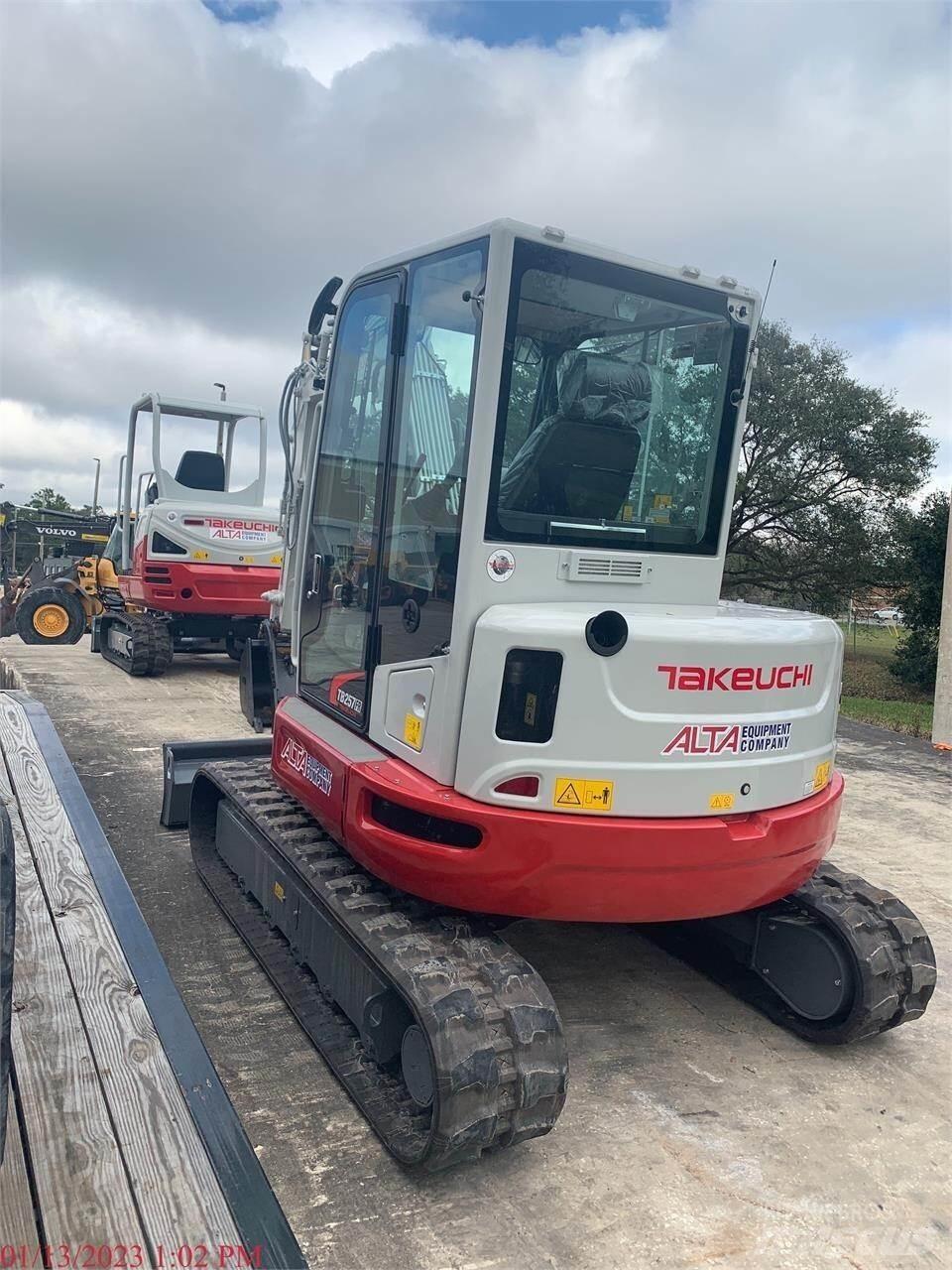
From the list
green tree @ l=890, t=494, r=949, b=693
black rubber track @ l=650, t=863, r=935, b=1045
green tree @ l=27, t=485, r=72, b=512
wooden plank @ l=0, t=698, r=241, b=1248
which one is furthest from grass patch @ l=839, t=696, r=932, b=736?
green tree @ l=27, t=485, r=72, b=512

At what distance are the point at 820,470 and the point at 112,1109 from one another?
61.4ft

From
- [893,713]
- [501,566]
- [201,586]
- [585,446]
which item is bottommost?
[893,713]

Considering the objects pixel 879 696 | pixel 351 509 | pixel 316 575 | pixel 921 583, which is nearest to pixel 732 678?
pixel 351 509

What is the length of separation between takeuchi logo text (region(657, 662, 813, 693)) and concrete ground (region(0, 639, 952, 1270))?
141 centimetres

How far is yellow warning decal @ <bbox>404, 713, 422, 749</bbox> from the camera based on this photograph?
10.2ft

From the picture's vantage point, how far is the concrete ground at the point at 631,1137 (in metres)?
2.59

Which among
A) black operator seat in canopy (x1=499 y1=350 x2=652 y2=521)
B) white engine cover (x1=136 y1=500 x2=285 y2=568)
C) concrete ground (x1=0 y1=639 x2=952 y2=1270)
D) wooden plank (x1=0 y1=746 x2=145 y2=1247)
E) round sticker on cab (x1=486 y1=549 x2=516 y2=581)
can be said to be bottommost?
concrete ground (x1=0 y1=639 x2=952 y2=1270)

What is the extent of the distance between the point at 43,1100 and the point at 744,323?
10.5 ft

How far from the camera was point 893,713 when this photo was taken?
1418 centimetres

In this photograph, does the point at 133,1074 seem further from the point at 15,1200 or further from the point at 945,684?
the point at 945,684

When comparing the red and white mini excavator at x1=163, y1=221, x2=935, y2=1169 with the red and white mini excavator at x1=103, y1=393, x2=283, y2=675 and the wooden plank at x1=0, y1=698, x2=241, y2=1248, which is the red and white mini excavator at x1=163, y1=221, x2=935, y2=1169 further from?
the red and white mini excavator at x1=103, y1=393, x2=283, y2=675

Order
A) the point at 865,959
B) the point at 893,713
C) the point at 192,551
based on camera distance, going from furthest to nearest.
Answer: the point at 893,713 → the point at 192,551 → the point at 865,959

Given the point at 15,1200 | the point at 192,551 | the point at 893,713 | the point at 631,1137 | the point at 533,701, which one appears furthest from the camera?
the point at 893,713

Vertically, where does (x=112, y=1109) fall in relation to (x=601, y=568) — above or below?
below
